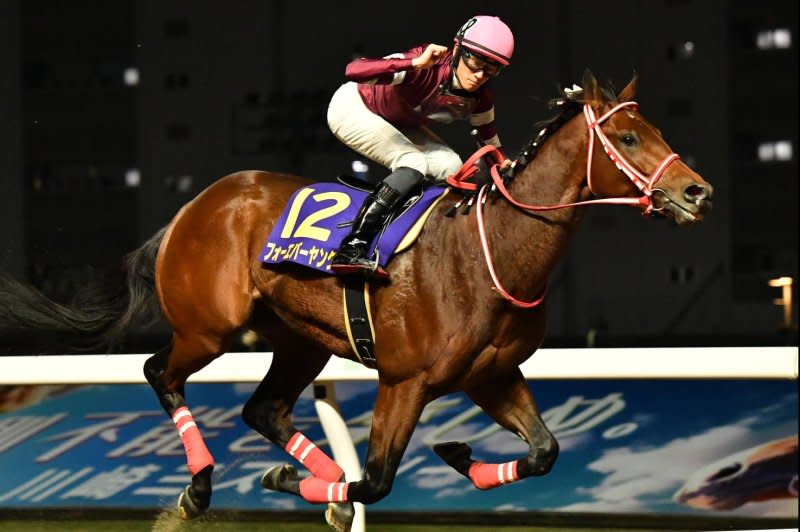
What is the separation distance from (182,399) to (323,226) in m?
0.80

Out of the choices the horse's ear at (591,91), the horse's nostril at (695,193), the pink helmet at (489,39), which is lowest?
the horse's nostril at (695,193)

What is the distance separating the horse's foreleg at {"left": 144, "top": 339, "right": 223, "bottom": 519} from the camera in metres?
3.74

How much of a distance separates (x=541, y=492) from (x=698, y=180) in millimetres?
1965

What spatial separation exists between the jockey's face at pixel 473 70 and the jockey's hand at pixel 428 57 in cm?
7

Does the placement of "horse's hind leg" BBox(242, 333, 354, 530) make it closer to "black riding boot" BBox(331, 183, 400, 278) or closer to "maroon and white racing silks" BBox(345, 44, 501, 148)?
"black riding boot" BBox(331, 183, 400, 278)

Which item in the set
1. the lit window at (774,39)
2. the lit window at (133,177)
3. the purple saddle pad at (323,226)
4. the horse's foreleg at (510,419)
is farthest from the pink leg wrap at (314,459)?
the lit window at (774,39)

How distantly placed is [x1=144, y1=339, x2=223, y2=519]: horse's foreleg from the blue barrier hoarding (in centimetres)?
82

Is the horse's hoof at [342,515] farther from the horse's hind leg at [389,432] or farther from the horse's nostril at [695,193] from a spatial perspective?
the horse's nostril at [695,193]

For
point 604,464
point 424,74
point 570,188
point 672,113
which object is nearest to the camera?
point 570,188

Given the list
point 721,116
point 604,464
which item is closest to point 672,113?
point 721,116

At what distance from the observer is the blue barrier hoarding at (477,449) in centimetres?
455

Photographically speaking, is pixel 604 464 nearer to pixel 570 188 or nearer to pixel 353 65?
pixel 570 188

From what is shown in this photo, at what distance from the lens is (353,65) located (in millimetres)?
3318

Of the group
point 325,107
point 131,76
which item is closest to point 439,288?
point 325,107
